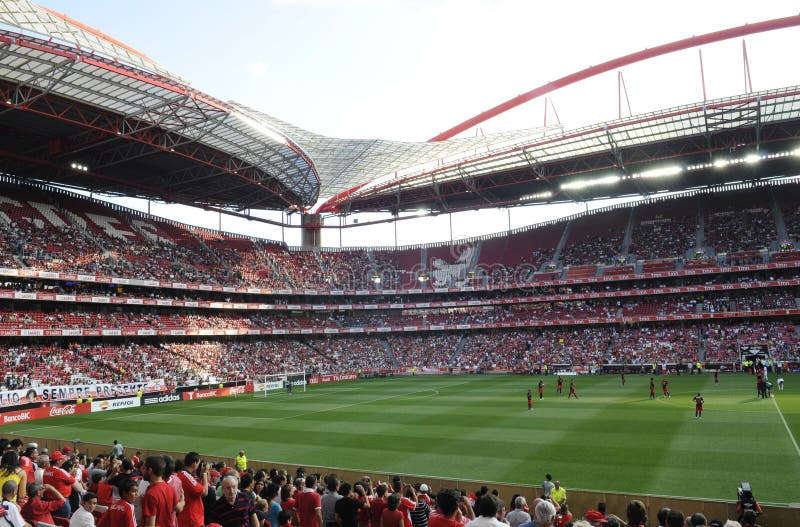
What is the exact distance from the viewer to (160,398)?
4403cm

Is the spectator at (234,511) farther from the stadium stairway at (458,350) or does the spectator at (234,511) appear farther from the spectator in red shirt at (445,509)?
the stadium stairway at (458,350)

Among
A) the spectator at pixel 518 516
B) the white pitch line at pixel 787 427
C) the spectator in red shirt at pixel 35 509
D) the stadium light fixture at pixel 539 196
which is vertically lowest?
the white pitch line at pixel 787 427

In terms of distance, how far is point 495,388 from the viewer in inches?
1784

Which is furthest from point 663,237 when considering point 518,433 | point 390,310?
point 518,433

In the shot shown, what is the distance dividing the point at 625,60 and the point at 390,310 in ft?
135

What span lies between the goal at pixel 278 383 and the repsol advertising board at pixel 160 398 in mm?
6592

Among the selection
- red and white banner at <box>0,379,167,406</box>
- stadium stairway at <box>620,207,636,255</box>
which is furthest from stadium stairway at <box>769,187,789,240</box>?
red and white banner at <box>0,379,167,406</box>

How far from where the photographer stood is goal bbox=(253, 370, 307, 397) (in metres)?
51.2

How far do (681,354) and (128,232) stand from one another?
57574 millimetres

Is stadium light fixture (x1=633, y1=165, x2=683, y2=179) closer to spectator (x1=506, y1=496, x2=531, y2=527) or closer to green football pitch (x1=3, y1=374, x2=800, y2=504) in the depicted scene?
green football pitch (x1=3, y1=374, x2=800, y2=504)

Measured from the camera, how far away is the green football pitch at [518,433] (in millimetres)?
17734

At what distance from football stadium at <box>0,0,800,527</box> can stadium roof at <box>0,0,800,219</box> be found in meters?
0.31

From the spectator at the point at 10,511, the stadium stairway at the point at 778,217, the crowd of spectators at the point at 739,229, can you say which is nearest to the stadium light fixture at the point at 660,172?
the crowd of spectators at the point at 739,229

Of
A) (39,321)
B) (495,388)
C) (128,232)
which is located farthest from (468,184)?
(39,321)
